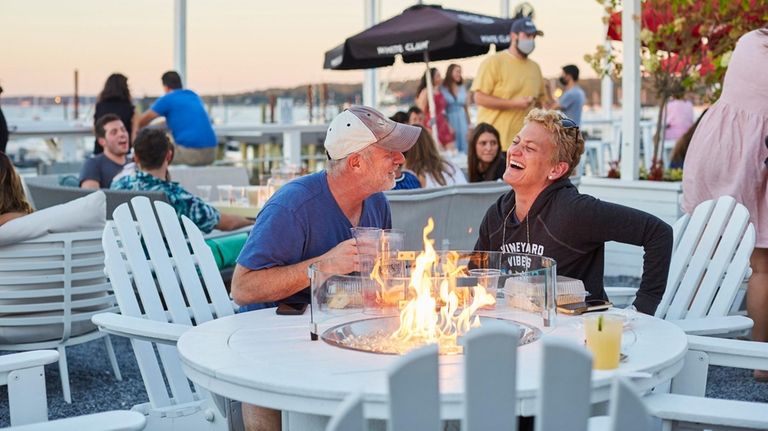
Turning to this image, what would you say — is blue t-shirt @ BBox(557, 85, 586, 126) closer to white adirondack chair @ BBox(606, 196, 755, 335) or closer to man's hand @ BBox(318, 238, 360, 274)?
white adirondack chair @ BBox(606, 196, 755, 335)

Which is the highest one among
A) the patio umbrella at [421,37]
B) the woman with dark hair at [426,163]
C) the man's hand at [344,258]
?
the patio umbrella at [421,37]

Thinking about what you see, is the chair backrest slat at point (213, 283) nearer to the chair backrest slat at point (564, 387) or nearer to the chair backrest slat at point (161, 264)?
the chair backrest slat at point (161, 264)

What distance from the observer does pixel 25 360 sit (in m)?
2.62

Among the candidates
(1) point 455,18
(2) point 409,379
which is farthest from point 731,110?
(1) point 455,18

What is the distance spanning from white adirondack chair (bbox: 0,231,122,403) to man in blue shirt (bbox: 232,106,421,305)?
5.91 ft

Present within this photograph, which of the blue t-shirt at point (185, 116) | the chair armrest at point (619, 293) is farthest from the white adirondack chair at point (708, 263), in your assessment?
the blue t-shirt at point (185, 116)

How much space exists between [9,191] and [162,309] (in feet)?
5.42

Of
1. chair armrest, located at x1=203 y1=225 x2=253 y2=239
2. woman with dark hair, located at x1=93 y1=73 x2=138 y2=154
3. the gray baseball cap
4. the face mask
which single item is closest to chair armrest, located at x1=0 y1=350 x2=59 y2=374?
the gray baseball cap

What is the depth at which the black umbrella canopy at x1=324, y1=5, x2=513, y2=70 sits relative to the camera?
9383 mm

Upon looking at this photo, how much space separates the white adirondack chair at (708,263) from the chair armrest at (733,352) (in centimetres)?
58

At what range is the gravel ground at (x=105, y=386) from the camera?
184 inches

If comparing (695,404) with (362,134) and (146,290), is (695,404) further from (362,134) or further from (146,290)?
(146,290)

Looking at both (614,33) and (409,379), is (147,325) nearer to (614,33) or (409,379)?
(409,379)

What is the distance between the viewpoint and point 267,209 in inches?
124
